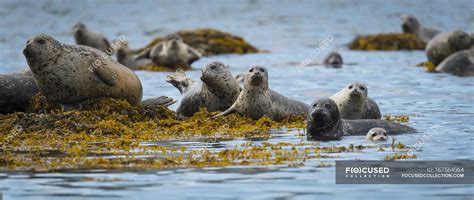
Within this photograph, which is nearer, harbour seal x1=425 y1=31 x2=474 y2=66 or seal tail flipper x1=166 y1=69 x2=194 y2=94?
seal tail flipper x1=166 y1=69 x2=194 y2=94

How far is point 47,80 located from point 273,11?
138 ft

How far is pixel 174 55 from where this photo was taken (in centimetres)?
2578

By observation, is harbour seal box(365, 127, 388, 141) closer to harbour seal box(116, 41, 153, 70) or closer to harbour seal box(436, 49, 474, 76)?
harbour seal box(436, 49, 474, 76)

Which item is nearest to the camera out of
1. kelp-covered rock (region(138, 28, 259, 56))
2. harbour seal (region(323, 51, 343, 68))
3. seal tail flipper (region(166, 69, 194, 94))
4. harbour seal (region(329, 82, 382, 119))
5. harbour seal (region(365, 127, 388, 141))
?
harbour seal (region(365, 127, 388, 141))

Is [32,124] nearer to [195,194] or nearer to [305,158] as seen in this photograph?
[305,158]

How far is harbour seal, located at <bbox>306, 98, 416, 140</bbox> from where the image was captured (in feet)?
41.3

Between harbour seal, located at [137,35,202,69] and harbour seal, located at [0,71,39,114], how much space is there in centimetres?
1148

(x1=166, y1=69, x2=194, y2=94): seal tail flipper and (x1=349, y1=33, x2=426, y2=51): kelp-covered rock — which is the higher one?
(x1=349, y1=33, x2=426, y2=51): kelp-covered rock

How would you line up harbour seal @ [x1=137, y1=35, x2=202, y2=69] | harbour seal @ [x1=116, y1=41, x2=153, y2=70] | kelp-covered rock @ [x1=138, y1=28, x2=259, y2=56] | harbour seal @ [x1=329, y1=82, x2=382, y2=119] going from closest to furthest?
1. harbour seal @ [x1=329, y1=82, x2=382, y2=119]
2. harbour seal @ [x1=137, y1=35, x2=202, y2=69]
3. harbour seal @ [x1=116, y1=41, x2=153, y2=70]
4. kelp-covered rock @ [x1=138, y1=28, x2=259, y2=56]

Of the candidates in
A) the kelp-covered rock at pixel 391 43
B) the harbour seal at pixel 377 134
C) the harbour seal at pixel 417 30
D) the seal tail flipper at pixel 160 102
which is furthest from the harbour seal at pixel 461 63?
the harbour seal at pixel 377 134

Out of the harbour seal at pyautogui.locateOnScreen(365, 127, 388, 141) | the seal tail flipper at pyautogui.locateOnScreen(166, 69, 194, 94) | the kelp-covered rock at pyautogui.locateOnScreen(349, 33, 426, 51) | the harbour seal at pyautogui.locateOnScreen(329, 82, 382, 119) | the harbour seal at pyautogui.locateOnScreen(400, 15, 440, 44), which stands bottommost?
the harbour seal at pyautogui.locateOnScreen(365, 127, 388, 141)

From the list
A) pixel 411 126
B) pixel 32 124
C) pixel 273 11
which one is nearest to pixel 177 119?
pixel 32 124

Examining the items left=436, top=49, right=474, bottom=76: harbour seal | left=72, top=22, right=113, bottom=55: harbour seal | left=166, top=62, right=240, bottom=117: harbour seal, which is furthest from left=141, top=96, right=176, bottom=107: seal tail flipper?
left=72, top=22, right=113, bottom=55: harbour seal

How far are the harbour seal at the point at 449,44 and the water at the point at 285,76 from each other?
527mm
